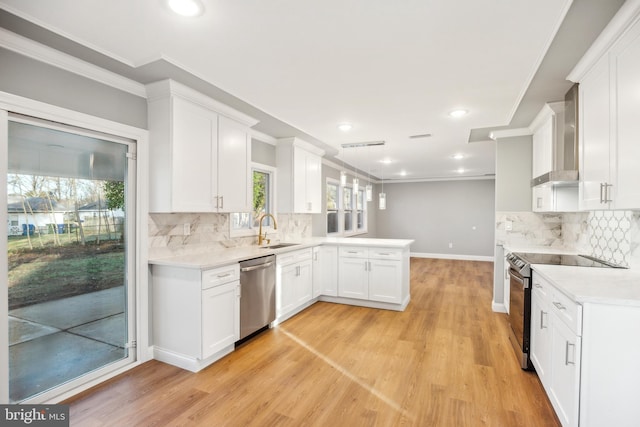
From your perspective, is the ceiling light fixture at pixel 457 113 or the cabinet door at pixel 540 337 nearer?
the cabinet door at pixel 540 337

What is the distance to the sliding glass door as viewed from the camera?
2074mm

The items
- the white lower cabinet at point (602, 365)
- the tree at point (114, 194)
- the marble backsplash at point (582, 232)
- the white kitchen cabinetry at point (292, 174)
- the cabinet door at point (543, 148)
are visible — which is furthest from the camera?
the white kitchen cabinetry at point (292, 174)

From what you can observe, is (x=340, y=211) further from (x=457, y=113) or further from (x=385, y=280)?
(x=457, y=113)

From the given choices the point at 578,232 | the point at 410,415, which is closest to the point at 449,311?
the point at 578,232

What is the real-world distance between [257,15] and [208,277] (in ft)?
6.61

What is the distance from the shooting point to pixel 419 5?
1.68 m

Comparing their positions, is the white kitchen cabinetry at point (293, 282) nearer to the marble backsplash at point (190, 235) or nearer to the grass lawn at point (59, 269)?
the marble backsplash at point (190, 235)

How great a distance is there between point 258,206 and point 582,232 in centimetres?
393

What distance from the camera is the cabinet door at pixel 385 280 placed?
4.21 m

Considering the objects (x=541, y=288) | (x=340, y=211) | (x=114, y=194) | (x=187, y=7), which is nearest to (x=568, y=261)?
(x=541, y=288)

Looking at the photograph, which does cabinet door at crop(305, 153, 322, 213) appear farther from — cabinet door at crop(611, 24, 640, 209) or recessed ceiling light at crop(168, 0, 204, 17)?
cabinet door at crop(611, 24, 640, 209)

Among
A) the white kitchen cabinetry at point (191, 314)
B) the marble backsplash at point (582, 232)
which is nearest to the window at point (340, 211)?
the marble backsplash at point (582, 232)

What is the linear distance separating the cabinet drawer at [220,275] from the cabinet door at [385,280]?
205 centimetres

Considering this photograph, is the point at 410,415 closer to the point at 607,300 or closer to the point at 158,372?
the point at 607,300
